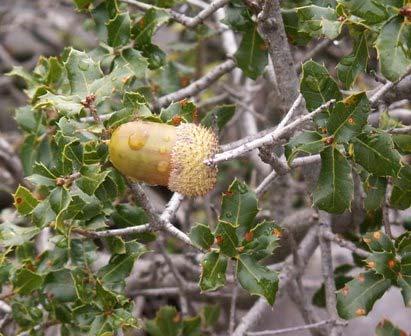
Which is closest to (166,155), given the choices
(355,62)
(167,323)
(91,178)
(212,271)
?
(91,178)

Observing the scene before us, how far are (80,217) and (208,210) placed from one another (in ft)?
4.29

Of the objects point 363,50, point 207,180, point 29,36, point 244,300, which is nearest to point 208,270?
point 207,180

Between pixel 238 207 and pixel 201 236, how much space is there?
4.7 inches

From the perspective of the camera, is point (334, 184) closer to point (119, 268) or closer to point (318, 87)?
point (318, 87)

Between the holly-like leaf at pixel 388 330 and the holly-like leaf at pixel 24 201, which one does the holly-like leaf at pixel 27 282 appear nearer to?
the holly-like leaf at pixel 24 201

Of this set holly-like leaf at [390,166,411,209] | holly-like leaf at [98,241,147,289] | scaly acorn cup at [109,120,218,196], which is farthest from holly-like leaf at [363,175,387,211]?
holly-like leaf at [98,241,147,289]

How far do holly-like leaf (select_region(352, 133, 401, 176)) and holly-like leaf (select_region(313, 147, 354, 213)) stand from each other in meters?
0.04

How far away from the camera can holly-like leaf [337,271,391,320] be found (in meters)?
1.73

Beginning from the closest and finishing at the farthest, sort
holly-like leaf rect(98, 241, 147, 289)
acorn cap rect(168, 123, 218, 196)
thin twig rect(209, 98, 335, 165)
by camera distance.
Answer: thin twig rect(209, 98, 335, 165)
acorn cap rect(168, 123, 218, 196)
holly-like leaf rect(98, 241, 147, 289)

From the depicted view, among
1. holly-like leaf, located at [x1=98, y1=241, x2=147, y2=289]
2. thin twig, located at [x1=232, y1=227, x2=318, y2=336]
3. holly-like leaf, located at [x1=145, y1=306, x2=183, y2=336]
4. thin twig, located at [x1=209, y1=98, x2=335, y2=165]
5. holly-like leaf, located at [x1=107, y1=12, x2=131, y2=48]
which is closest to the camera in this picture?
thin twig, located at [x1=209, y1=98, x2=335, y2=165]

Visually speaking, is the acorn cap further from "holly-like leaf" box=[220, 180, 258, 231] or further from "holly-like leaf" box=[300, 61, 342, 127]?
"holly-like leaf" box=[300, 61, 342, 127]

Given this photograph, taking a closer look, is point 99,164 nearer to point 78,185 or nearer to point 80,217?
point 78,185

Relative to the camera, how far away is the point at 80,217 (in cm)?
176

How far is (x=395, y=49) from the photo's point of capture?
144cm
